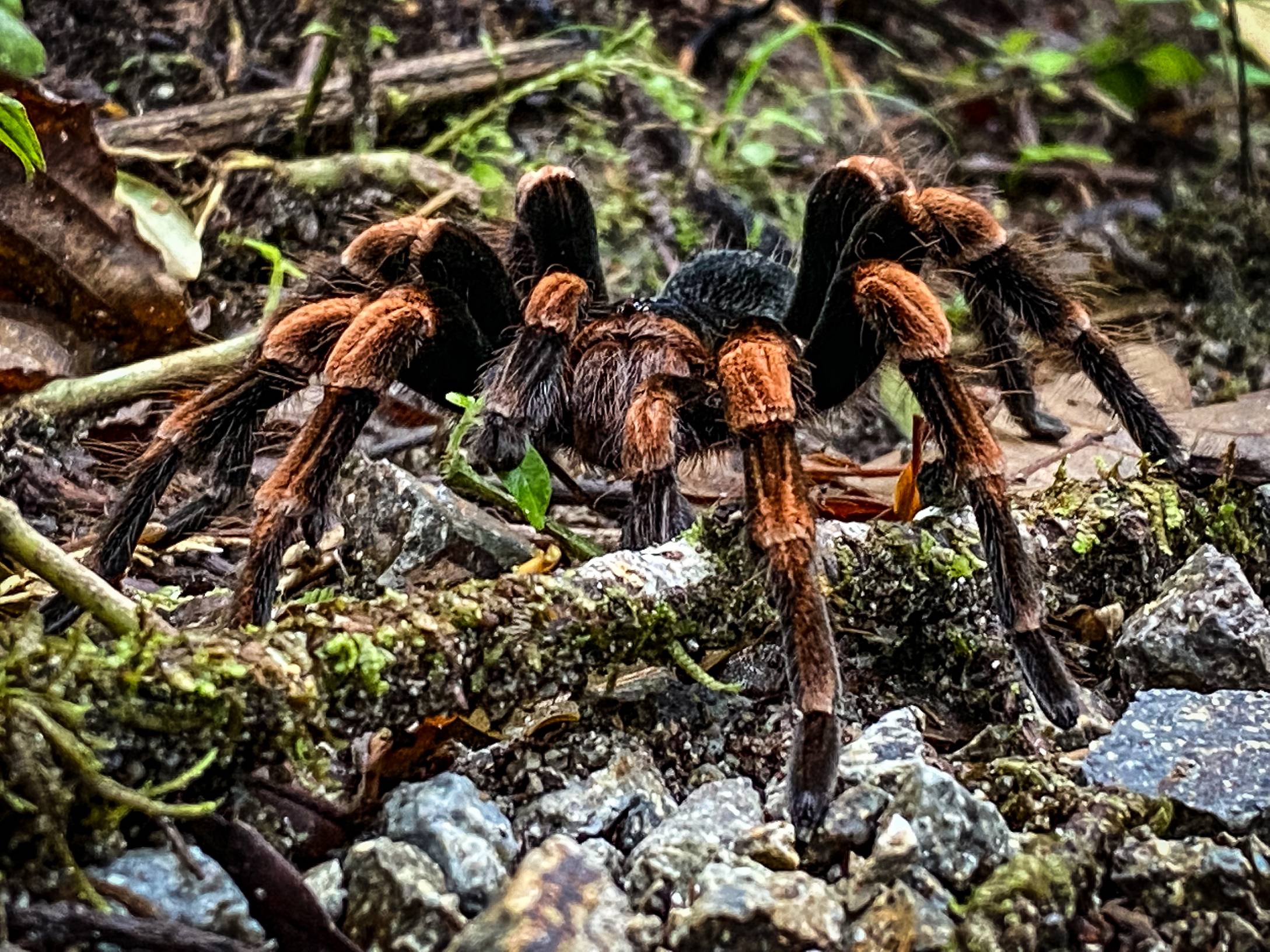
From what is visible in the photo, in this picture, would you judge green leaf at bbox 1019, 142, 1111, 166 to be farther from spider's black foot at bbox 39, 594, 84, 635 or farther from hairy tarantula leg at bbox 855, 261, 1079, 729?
spider's black foot at bbox 39, 594, 84, 635

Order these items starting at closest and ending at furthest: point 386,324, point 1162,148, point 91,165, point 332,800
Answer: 1. point 332,800
2. point 386,324
3. point 91,165
4. point 1162,148

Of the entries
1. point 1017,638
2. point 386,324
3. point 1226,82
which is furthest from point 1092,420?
point 1226,82

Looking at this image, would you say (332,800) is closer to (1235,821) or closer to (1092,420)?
(1235,821)

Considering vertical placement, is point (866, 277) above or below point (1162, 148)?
below

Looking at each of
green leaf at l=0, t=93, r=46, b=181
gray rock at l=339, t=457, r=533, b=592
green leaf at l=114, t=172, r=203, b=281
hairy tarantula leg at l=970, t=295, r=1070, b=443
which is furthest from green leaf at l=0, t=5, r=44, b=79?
hairy tarantula leg at l=970, t=295, r=1070, b=443

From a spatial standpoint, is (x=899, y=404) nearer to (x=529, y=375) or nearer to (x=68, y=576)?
(x=529, y=375)

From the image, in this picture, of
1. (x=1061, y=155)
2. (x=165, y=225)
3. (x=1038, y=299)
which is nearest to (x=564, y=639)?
(x=1038, y=299)

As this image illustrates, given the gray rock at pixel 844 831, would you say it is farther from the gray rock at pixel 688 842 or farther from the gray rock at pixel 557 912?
the gray rock at pixel 557 912
